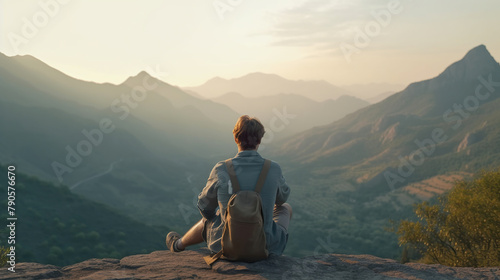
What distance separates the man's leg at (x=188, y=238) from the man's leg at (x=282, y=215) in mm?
1065

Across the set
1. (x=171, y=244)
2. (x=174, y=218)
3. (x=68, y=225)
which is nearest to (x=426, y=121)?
(x=174, y=218)

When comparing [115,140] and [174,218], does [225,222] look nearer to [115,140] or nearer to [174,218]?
[174,218]

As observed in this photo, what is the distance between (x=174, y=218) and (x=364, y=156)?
87.0m

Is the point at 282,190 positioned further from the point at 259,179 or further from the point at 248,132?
the point at 248,132

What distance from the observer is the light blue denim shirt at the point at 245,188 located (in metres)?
4.64

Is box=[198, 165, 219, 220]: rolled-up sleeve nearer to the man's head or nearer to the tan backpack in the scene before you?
the tan backpack

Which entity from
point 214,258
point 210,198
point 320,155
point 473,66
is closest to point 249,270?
point 214,258

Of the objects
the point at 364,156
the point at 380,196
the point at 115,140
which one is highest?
the point at 115,140

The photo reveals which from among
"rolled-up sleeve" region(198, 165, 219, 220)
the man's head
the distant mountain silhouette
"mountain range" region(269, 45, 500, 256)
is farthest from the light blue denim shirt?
the distant mountain silhouette

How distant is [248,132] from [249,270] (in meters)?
1.74

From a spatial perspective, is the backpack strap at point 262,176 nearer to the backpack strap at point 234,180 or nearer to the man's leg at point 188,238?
the backpack strap at point 234,180

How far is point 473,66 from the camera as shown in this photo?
167 meters

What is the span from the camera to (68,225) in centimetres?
4019

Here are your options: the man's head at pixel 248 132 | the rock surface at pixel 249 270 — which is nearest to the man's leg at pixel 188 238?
the rock surface at pixel 249 270
